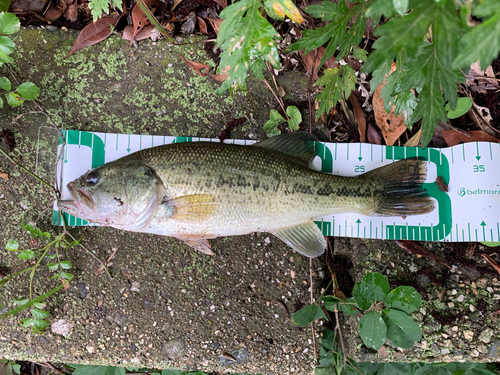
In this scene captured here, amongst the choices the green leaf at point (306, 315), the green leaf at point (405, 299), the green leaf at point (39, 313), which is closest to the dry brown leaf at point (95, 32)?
the green leaf at point (39, 313)

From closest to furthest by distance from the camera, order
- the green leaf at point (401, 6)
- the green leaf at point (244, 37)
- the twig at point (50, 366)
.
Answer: the green leaf at point (401, 6) < the green leaf at point (244, 37) < the twig at point (50, 366)

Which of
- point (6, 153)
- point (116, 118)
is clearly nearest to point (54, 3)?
point (116, 118)

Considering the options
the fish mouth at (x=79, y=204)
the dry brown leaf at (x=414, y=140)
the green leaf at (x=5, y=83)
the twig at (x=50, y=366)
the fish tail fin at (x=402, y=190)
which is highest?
the green leaf at (x=5, y=83)

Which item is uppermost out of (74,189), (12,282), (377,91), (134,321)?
(377,91)

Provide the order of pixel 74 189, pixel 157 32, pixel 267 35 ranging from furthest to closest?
pixel 157 32, pixel 74 189, pixel 267 35

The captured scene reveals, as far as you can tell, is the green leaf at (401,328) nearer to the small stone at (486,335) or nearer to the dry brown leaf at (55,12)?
the small stone at (486,335)

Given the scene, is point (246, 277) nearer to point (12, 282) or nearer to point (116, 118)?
point (116, 118)

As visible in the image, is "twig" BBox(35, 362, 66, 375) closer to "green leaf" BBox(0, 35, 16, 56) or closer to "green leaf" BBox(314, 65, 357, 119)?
"green leaf" BBox(0, 35, 16, 56)

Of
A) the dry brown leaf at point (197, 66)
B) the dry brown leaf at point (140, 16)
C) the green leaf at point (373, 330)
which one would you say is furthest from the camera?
the dry brown leaf at point (197, 66)
